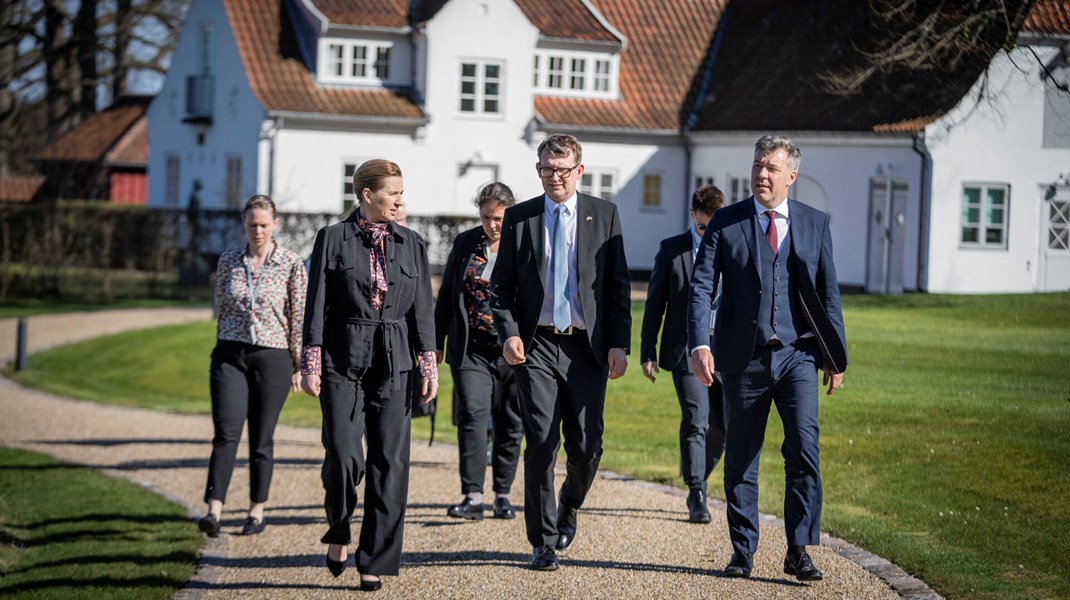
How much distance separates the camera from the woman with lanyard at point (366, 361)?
304 inches

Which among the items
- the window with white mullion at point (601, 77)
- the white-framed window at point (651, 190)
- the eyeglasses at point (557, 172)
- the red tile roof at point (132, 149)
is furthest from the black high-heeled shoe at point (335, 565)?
the red tile roof at point (132, 149)

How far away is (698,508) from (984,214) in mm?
19108

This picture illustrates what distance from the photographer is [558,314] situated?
26.0 ft

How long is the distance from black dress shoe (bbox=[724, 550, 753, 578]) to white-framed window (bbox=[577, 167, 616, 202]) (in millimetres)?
28123

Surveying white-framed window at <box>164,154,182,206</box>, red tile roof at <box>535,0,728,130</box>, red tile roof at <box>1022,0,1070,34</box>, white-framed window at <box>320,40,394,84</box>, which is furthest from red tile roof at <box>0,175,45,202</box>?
red tile roof at <box>1022,0,1070,34</box>

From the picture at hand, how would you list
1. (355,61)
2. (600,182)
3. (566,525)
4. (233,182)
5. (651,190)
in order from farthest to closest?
(651,190) → (233,182) → (600,182) → (355,61) → (566,525)

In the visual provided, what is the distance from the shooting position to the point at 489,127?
35.6 meters

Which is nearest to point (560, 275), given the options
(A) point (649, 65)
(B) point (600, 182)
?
(B) point (600, 182)

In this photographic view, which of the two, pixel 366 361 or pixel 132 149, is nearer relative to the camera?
pixel 366 361

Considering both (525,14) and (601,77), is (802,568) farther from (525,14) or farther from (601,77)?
(601,77)

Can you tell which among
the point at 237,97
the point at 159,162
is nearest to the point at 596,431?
the point at 237,97

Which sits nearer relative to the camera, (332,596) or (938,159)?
(332,596)

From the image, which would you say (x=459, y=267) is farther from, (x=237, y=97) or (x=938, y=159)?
(x=237, y=97)

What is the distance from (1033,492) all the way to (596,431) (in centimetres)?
333
